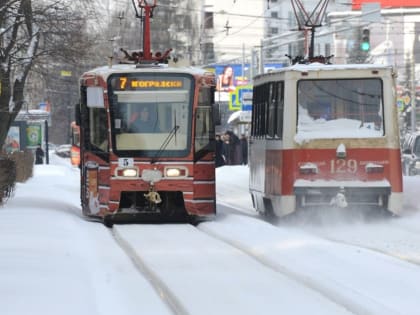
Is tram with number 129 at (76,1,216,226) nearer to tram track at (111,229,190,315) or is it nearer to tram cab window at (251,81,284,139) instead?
tram cab window at (251,81,284,139)

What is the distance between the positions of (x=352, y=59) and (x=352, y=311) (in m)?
78.8

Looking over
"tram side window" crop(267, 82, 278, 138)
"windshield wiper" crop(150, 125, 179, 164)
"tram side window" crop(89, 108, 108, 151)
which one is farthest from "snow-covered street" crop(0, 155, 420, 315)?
"tram side window" crop(267, 82, 278, 138)

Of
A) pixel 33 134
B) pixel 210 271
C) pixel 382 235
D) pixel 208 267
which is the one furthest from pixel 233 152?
pixel 210 271

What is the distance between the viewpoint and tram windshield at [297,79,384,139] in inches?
735

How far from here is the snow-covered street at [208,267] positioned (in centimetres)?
924

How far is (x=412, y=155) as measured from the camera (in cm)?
3562

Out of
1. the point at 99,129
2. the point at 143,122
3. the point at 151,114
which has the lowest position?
the point at 99,129

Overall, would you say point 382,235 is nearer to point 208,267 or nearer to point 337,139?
point 337,139

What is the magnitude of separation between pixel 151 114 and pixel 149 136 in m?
0.42

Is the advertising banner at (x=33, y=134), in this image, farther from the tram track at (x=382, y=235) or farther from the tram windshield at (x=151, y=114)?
the tram windshield at (x=151, y=114)

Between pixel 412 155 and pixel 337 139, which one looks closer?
pixel 337 139

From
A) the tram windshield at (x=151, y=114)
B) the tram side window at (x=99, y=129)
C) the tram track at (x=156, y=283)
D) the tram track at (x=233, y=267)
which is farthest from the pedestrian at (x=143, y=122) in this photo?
the tram track at (x=156, y=283)

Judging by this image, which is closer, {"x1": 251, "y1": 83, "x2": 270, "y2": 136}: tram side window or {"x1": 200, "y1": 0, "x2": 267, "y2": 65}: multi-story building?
{"x1": 251, "y1": 83, "x2": 270, "y2": 136}: tram side window

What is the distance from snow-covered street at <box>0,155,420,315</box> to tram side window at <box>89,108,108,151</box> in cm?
145
